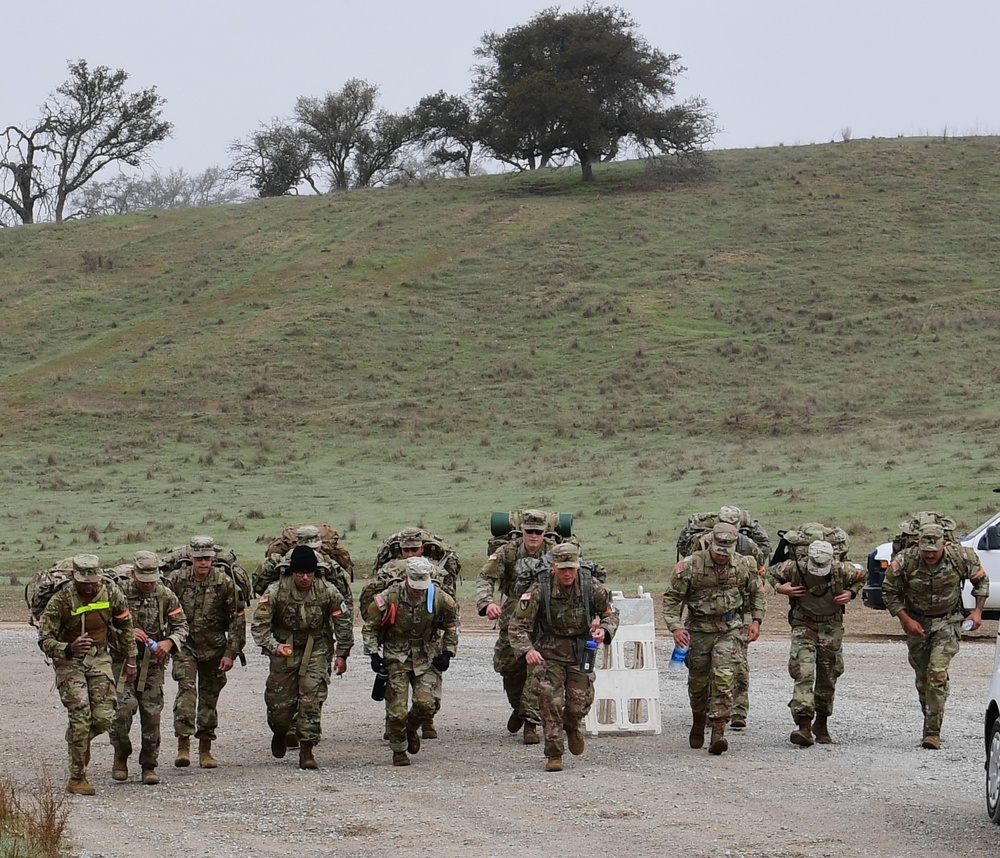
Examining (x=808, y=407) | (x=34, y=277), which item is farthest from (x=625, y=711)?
(x=34, y=277)

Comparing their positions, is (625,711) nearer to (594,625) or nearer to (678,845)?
(594,625)

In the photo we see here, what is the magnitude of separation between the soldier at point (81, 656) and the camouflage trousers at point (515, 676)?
3.38m

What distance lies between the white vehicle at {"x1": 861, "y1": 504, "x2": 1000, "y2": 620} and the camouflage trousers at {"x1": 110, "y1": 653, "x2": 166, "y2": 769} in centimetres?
1147

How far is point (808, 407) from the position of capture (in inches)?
1799

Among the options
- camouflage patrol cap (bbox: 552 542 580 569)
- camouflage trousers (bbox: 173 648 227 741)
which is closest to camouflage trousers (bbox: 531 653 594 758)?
camouflage patrol cap (bbox: 552 542 580 569)

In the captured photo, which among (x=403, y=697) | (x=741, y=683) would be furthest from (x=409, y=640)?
(x=741, y=683)

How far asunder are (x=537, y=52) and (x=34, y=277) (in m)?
27.8

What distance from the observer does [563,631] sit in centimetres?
1237

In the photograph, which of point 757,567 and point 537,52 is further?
point 537,52

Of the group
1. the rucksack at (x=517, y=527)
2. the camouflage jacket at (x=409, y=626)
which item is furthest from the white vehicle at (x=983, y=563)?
the camouflage jacket at (x=409, y=626)

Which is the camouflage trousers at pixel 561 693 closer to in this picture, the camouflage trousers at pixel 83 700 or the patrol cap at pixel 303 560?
the patrol cap at pixel 303 560

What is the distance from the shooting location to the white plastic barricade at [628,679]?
13484 mm

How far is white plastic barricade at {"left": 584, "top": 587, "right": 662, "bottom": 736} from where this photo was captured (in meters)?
13.5

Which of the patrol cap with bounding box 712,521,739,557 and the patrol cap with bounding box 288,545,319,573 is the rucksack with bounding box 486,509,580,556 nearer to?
the patrol cap with bounding box 712,521,739,557
